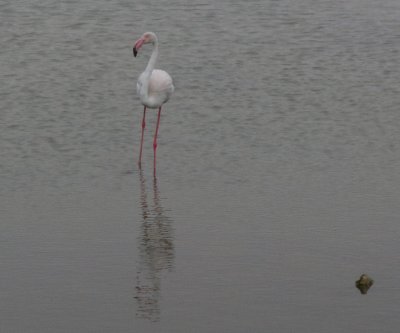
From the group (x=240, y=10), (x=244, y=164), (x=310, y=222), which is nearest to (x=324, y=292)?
(x=310, y=222)

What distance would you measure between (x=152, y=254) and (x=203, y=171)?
2.85m

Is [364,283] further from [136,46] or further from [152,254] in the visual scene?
[136,46]

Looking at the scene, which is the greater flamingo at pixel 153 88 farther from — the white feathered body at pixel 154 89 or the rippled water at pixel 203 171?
the rippled water at pixel 203 171

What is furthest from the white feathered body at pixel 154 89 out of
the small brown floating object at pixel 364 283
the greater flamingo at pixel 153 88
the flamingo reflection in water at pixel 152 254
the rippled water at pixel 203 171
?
the small brown floating object at pixel 364 283

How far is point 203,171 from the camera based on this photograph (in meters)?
12.7

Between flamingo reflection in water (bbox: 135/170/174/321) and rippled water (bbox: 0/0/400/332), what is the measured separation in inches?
0.8

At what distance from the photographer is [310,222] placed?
10.7 meters

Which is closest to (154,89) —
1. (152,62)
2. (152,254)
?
(152,62)

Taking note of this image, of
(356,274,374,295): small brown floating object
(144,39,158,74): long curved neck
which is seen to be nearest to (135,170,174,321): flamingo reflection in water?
(356,274,374,295): small brown floating object

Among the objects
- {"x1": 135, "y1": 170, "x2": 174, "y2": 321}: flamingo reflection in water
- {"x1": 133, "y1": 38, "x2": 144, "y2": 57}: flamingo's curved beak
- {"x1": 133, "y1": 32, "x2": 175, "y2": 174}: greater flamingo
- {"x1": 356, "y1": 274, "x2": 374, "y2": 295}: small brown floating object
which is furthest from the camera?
{"x1": 133, "y1": 32, "x2": 175, "y2": 174}: greater flamingo

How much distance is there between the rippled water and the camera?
8.72 meters

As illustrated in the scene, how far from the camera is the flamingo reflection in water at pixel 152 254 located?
28.4 feet

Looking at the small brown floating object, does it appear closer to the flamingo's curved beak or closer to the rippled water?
the rippled water

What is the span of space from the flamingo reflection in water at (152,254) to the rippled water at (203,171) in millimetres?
19
